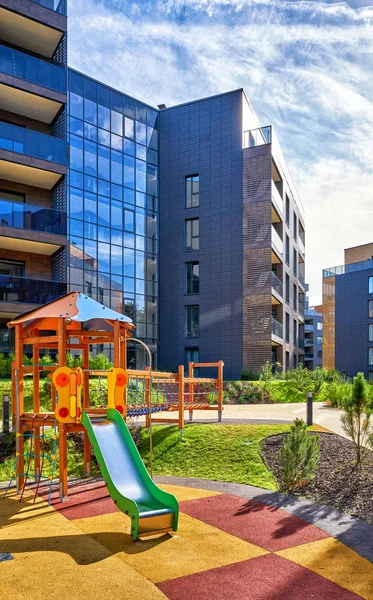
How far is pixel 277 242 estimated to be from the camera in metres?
36.4

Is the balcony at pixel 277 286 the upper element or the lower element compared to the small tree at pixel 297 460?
upper

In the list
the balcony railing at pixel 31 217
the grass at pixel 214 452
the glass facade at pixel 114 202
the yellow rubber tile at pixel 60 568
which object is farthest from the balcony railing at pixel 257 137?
the yellow rubber tile at pixel 60 568

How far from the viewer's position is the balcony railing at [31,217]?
23297 mm

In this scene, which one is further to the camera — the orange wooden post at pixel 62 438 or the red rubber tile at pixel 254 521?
the orange wooden post at pixel 62 438

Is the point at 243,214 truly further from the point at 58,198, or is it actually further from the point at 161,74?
the point at 161,74

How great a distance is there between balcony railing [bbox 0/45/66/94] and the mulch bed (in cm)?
1964

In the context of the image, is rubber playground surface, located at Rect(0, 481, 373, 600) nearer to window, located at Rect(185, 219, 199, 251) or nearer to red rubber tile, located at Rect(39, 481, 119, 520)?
red rubber tile, located at Rect(39, 481, 119, 520)

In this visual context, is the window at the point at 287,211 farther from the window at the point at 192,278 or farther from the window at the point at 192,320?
the window at the point at 192,320

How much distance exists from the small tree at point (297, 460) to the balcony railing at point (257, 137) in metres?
27.8

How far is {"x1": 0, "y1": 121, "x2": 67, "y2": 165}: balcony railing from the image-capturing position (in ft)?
77.5

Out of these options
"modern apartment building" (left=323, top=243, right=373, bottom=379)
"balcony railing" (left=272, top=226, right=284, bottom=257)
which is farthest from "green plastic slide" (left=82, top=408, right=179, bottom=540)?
"modern apartment building" (left=323, top=243, right=373, bottom=379)

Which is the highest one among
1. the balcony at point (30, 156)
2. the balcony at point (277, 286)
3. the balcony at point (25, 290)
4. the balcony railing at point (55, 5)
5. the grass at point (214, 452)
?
the balcony railing at point (55, 5)

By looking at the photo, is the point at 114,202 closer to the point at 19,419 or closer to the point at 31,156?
the point at 31,156

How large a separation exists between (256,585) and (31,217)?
2091cm
